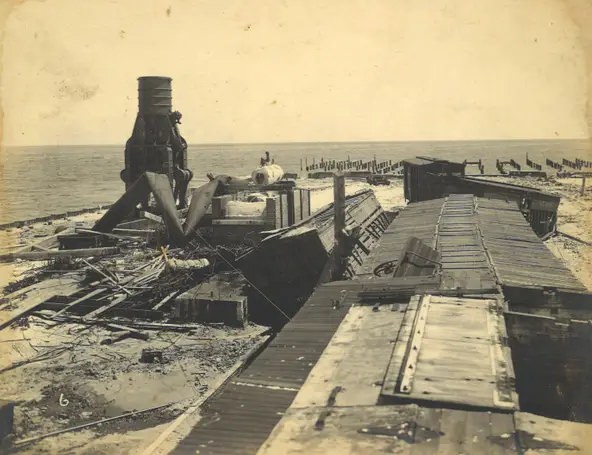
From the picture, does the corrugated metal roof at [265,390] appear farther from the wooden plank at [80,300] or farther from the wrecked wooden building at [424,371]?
the wooden plank at [80,300]

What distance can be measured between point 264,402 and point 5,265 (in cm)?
2328

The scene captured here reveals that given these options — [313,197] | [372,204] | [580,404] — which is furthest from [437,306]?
[313,197]

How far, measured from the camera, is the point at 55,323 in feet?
66.4

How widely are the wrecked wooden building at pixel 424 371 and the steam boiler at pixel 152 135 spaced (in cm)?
2208

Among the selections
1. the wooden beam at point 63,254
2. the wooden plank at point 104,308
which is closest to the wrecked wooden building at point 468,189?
the wooden beam at point 63,254

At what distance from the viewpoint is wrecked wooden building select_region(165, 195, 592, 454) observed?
7.39 meters

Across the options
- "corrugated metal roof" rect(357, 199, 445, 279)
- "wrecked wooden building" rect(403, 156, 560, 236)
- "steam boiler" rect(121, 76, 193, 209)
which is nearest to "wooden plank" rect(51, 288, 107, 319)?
"corrugated metal roof" rect(357, 199, 445, 279)

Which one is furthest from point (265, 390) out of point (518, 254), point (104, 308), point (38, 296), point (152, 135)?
point (152, 135)

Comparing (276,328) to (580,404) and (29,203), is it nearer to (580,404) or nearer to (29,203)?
(580,404)

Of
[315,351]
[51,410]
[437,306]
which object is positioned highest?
[437,306]

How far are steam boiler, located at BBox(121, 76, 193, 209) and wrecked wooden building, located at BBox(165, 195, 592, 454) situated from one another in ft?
72.5

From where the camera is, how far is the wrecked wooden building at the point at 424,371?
7.39 meters

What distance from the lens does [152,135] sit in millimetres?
36188

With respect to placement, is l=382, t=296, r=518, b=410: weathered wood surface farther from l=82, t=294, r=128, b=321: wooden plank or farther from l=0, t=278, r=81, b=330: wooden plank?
l=0, t=278, r=81, b=330: wooden plank
